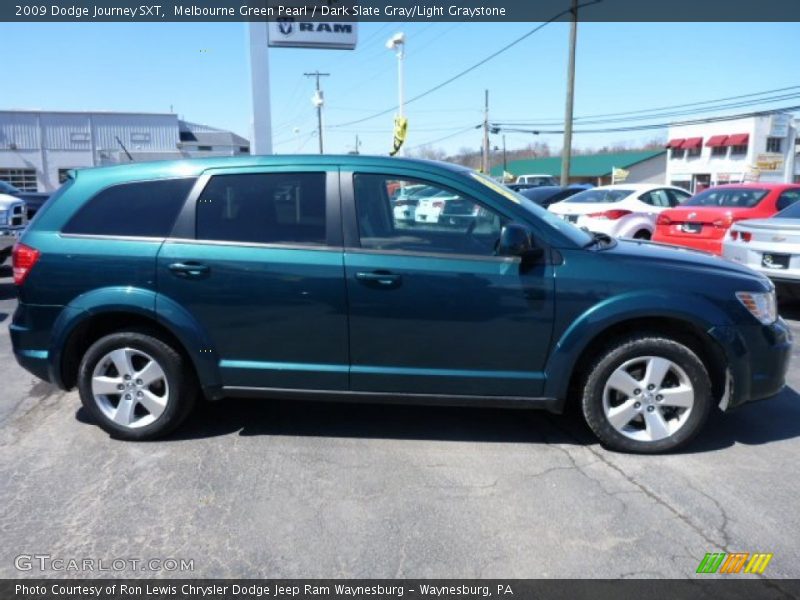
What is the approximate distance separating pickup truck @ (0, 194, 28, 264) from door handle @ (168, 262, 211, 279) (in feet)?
23.4

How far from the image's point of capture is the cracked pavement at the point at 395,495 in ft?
9.61

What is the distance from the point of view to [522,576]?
2783 millimetres

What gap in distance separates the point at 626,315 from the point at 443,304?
3.54 ft

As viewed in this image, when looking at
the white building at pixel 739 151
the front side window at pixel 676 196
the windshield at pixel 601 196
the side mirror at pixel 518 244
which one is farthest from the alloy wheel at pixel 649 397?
the white building at pixel 739 151

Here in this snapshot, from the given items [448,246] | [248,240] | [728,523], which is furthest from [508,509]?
[248,240]

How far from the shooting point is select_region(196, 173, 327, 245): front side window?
3947 millimetres

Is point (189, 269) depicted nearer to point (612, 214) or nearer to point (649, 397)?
point (649, 397)

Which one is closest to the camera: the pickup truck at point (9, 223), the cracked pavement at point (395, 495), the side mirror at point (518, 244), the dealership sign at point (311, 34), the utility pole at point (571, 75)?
the cracked pavement at point (395, 495)

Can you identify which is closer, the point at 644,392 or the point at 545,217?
the point at 644,392

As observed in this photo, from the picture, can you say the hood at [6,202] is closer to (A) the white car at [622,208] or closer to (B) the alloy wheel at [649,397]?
(A) the white car at [622,208]

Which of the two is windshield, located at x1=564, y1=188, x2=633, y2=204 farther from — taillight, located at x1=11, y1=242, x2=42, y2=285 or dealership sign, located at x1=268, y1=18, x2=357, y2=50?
taillight, located at x1=11, y1=242, x2=42, y2=285

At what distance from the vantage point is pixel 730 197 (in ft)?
34.3

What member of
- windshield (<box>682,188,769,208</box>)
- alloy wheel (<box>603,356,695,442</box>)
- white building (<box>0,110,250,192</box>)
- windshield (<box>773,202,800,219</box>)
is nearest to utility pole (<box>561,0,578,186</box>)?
windshield (<box>682,188,769,208</box>)

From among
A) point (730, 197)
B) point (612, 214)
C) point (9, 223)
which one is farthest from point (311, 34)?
point (730, 197)
